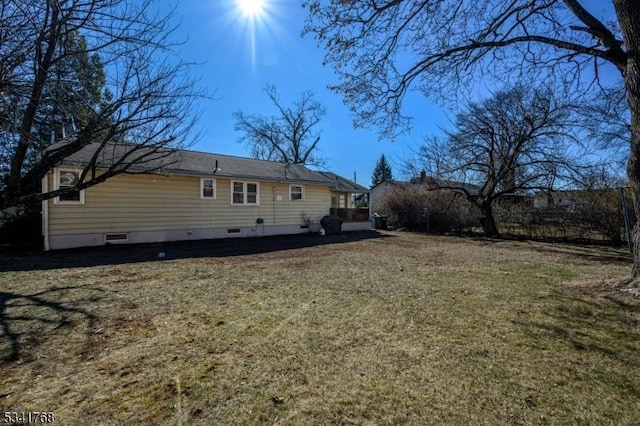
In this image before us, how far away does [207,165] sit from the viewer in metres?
13.5

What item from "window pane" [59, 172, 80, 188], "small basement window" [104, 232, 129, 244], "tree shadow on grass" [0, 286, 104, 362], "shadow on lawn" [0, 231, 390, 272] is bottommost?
"tree shadow on grass" [0, 286, 104, 362]

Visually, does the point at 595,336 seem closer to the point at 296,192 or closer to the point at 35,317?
the point at 35,317

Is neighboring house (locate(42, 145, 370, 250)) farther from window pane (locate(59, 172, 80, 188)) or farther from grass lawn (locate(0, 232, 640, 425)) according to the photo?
grass lawn (locate(0, 232, 640, 425))

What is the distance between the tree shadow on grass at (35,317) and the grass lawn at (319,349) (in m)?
0.03

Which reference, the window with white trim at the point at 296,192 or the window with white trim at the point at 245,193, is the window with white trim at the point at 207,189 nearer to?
the window with white trim at the point at 245,193

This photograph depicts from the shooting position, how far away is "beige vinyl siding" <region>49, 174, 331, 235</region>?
10.1 metres

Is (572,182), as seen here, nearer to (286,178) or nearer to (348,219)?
(348,219)

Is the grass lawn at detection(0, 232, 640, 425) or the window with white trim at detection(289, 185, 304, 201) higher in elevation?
the window with white trim at detection(289, 185, 304, 201)

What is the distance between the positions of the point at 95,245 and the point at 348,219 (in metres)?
12.5

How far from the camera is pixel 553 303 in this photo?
4.60m

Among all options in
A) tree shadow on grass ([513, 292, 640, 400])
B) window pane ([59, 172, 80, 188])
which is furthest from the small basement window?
tree shadow on grass ([513, 292, 640, 400])

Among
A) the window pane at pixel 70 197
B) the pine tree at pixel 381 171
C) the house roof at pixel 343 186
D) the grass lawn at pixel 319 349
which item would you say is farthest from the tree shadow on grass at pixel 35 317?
the pine tree at pixel 381 171

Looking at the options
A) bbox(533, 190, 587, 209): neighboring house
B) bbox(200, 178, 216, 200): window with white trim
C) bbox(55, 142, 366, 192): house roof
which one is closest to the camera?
bbox(55, 142, 366, 192): house roof

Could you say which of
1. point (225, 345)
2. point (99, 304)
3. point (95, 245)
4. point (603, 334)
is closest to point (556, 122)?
point (603, 334)
